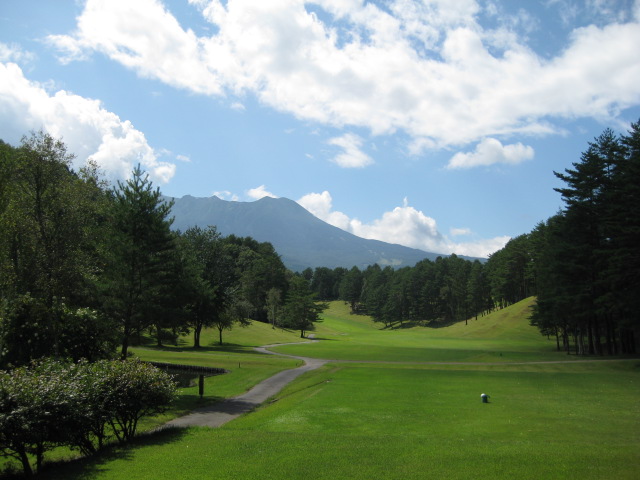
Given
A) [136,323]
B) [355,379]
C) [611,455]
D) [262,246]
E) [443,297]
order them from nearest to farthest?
[611,455] < [355,379] < [136,323] < [443,297] < [262,246]

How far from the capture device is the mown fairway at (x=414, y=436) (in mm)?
9977

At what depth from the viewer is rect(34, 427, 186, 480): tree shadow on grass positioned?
10.5m

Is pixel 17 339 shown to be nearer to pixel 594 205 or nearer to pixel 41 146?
pixel 41 146

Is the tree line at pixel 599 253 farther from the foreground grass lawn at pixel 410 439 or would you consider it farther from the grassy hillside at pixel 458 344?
the foreground grass lawn at pixel 410 439

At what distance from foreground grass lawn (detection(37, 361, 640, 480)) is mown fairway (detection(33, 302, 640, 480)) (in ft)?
0.13

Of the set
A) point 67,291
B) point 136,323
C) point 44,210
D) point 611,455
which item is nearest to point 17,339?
point 67,291

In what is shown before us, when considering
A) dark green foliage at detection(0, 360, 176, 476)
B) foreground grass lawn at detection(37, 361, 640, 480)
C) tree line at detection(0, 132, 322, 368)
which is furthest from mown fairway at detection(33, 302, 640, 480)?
tree line at detection(0, 132, 322, 368)

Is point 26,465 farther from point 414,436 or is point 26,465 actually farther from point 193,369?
point 193,369

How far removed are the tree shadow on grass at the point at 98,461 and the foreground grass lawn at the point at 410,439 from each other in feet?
0.19

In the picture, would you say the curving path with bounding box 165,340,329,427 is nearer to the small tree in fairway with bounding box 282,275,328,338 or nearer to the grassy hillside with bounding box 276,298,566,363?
the grassy hillside with bounding box 276,298,566,363

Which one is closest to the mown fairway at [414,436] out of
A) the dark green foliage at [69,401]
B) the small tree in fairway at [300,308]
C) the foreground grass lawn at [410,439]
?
the foreground grass lawn at [410,439]

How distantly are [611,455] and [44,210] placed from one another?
1017 inches

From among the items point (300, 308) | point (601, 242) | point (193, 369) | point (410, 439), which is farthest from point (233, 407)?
point (300, 308)

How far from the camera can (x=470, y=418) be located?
16.5 meters
